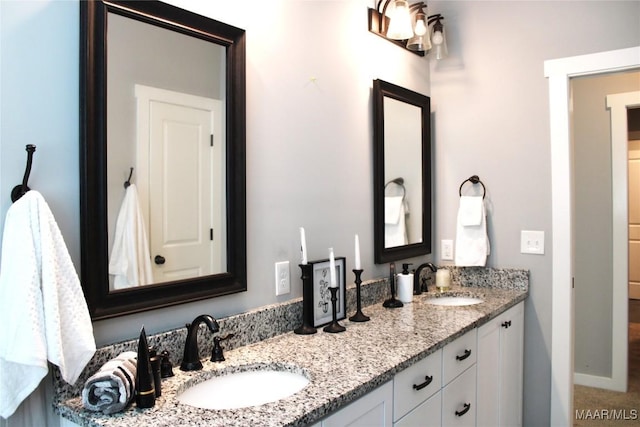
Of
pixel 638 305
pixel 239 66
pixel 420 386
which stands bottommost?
pixel 638 305

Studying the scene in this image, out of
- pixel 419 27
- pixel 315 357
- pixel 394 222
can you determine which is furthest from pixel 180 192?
pixel 419 27

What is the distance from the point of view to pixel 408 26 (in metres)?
2.35

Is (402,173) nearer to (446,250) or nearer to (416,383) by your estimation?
(446,250)

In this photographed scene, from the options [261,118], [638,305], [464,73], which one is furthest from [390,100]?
[638,305]

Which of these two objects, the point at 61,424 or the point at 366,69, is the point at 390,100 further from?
the point at 61,424

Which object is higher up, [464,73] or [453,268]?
[464,73]

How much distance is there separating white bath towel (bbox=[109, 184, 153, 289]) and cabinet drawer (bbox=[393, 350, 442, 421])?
786 millimetres

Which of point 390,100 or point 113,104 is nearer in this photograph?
point 113,104

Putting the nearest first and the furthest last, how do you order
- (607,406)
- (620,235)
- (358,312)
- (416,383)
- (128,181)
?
1. (128,181)
2. (416,383)
3. (358,312)
4. (607,406)
5. (620,235)

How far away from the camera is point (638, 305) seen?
6016mm

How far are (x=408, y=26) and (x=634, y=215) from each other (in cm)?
502

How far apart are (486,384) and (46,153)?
1914mm

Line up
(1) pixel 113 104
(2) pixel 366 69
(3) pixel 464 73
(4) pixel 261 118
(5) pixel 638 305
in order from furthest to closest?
(5) pixel 638 305 → (3) pixel 464 73 → (2) pixel 366 69 → (4) pixel 261 118 → (1) pixel 113 104

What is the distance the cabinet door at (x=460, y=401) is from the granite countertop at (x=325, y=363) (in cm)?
19
